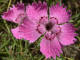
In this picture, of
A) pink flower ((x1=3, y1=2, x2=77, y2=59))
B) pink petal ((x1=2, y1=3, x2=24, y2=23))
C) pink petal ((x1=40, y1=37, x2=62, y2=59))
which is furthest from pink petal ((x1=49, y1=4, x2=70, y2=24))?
pink petal ((x1=2, y1=3, x2=24, y2=23))

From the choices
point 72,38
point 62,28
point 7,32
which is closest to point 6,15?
point 7,32

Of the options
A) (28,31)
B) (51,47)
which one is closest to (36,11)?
(28,31)

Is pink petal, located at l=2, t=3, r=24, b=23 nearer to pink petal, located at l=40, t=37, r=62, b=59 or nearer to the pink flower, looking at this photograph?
the pink flower

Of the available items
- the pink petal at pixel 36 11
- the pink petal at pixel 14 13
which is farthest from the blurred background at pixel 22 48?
the pink petal at pixel 36 11

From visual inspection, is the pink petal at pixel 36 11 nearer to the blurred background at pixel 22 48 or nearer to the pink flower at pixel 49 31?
the pink flower at pixel 49 31

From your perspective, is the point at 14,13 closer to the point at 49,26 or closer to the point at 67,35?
the point at 49,26

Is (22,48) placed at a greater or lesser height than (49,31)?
lesser
